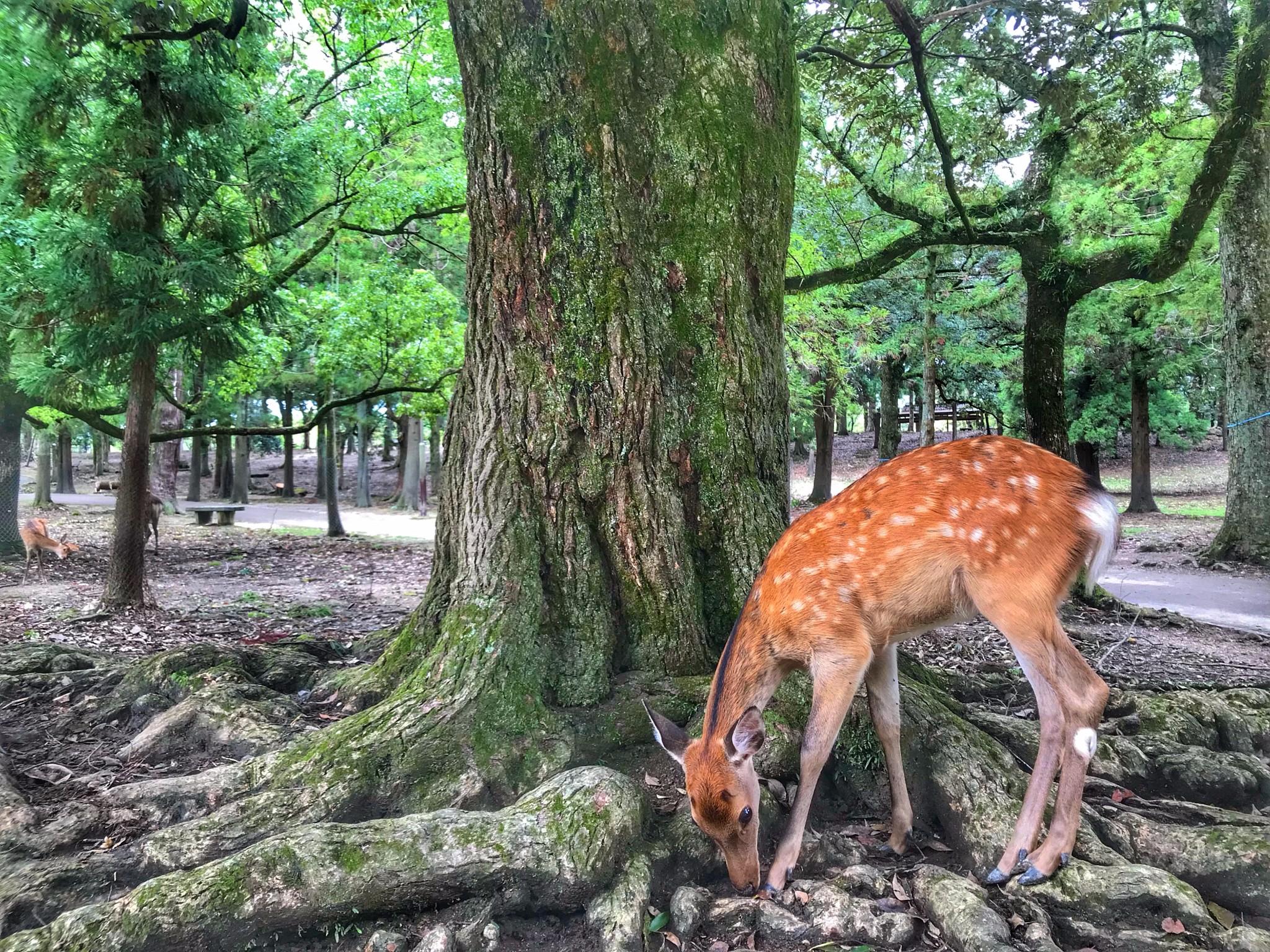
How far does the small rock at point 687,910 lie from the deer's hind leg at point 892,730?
3.02 ft

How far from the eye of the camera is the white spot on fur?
3164mm

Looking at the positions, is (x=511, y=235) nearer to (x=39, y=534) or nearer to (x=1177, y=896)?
(x=1177, y=896)

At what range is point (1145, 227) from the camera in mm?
11367

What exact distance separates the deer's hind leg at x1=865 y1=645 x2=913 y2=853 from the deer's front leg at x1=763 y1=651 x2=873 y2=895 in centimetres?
32

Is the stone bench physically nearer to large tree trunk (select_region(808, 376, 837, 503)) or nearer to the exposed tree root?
large tree trunk (select_region(808, 376, 837, 503))

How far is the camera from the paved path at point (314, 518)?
838 inches

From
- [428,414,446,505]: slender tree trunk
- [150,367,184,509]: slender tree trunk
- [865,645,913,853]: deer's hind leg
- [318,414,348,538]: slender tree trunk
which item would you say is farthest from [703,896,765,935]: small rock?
[428,414,446,505]: slender tree trunk

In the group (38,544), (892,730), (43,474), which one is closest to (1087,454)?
(892,730)

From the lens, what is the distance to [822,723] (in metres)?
3.29

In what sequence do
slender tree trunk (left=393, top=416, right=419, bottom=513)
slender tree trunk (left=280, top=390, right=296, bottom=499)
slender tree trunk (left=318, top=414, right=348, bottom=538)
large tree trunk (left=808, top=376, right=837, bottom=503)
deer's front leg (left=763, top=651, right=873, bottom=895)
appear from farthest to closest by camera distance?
1. slender tree trunk (left=280, top=390, right=296, bottom=499)
2. slender tree trunk (left=393, top=416, right=419, bottom=513)
3. large tree trunk (left=808, top=376, right=837, bottom=503)
4. slender tree trunk (left=318, top=414, right=348, bottom=538)
5. deer's front leg (left=763, top=651, right=873, bottom=895)

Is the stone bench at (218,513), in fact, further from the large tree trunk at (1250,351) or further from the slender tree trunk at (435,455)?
the large tree trunk at (1250,351)

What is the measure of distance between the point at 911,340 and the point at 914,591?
662 inches

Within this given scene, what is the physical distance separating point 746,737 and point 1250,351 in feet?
39.2

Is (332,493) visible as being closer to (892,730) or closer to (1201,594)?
(1201,594)
